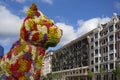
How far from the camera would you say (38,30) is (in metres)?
13.7

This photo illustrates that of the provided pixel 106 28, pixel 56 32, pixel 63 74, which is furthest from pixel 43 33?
pixel 63 74

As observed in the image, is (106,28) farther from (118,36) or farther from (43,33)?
(43,33)

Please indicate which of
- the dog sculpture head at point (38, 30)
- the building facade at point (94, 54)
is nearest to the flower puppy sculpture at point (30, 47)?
the dog sculpture head at point (38, 30)

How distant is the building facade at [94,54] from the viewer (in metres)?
68.5

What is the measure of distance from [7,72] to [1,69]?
40cm

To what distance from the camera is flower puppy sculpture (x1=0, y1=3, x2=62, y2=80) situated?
43.4 ft

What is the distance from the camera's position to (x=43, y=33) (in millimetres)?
13680

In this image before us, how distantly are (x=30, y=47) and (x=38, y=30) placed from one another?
32.6 inches

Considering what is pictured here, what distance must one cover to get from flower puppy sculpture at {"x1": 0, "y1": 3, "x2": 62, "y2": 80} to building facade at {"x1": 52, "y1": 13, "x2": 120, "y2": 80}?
53308 mm

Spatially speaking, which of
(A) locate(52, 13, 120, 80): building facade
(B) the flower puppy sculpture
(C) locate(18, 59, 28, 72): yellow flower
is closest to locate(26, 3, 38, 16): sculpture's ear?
(B) the flower puppy sculpture

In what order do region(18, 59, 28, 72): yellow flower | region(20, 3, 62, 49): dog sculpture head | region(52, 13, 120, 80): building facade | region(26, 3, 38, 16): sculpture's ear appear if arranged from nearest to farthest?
1. region(18, 59, 28, 72): yellow flower
2. region(20, 3, 62, 49): dog sculpture head
3. region(26, 3, 38, 16): sculpture's ear
4. region(52, 13, 120, 80): building facade

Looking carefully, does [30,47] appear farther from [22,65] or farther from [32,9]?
[32,9]

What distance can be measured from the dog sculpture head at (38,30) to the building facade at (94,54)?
53.2 m

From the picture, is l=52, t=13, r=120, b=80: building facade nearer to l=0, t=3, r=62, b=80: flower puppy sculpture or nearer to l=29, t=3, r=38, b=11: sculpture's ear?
l=0, t=3, r=62, b=80: flower puppy sculpture
